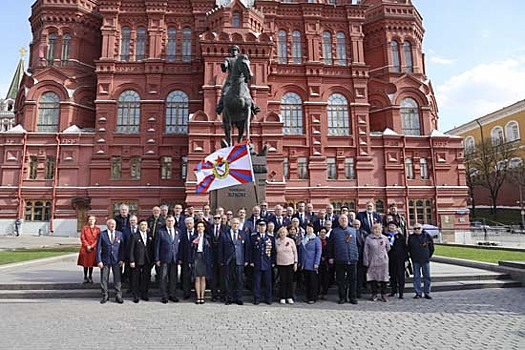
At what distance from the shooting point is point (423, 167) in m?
33.3

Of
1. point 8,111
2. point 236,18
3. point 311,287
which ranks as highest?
point 8,111

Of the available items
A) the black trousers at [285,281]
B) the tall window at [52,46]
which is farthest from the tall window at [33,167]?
the black trousers at [285,281]

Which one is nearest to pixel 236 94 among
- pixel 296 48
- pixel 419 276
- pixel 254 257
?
pixel 254 257

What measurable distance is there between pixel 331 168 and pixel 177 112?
1443cm

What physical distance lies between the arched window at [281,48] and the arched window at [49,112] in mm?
19926

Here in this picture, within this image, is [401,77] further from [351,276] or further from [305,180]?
[351,276]

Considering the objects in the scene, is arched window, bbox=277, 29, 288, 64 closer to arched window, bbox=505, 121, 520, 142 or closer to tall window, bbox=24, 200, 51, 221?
tall window, bbox=24, 200, 51, 221

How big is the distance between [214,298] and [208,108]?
2157 cm

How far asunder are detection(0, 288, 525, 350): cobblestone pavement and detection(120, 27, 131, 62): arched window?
2835cm

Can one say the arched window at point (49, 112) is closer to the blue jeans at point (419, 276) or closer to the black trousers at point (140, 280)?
the black trousers at point (140, 280)

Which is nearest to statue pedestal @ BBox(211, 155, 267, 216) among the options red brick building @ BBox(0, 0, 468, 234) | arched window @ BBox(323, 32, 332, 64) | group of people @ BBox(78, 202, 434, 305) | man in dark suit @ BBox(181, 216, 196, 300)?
group of people @ BBox(78, 202, 434, 305)

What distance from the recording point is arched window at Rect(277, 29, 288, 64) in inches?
1321

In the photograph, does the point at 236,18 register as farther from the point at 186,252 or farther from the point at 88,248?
the point at 186,252

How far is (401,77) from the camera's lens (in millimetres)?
34375
